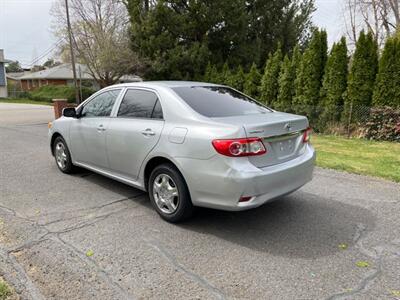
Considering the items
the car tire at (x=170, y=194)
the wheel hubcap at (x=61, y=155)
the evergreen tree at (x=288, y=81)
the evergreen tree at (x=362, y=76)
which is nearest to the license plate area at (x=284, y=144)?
the car tire at (x=170, y=194)

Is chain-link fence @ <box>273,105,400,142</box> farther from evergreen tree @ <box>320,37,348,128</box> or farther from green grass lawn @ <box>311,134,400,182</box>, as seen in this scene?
green grass lawn @ <box>311,134,400,182</box>

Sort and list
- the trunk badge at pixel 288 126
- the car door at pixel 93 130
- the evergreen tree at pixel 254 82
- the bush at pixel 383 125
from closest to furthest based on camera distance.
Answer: the trunk badge at pixel 288 126
the car door at pixel 93 130
the bush at pixel 383 125
the evergreen tree at pixel 254 82

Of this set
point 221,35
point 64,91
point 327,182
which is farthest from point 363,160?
point 64,91

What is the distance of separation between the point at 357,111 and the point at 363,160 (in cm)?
364

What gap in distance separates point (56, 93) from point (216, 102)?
34.7 metres

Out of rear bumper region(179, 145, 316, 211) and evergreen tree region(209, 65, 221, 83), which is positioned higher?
evergreen tree region(209, 65, 221, 83)

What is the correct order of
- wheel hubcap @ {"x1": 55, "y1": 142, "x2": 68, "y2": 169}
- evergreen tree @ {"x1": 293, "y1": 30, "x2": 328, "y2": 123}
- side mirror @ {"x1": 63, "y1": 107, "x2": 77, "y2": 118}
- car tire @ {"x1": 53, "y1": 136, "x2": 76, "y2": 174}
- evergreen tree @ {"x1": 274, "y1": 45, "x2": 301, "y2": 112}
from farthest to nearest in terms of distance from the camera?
evergreen tree @ {"x1": 274, "y1": 45, "x2": 301, "y2": 112} → evergreen tree @ {"x1": 293, "y1": 30, "x2": 328, "y2": 123} → wheel hubcap @ {"x1": 55, "y1": 142, "x2": 68, "y2": 169} → car tire @ {"x1": 53, "y1": 136, "x2": 76, "y2": 174} → side mirror @ {"x1": 63, "y1": 107, "x2": 77, "y2": 118}

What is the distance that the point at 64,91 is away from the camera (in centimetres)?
3394

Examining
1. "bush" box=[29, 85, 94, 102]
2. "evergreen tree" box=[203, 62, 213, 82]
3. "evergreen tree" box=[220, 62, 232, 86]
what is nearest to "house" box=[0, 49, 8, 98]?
"bush" box=[29, 85, 94, 102]

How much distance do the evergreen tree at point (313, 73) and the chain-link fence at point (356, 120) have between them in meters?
0.03

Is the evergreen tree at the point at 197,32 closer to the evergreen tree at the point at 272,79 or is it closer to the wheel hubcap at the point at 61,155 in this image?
the evergreen tree at the point at 272,79

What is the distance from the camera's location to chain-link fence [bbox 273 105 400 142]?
9.38 meters

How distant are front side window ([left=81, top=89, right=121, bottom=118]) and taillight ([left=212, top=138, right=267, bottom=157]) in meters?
2.12

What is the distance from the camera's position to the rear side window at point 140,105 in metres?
3.99
